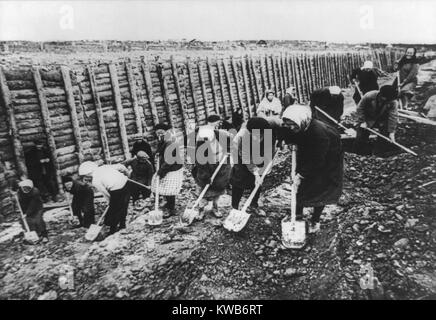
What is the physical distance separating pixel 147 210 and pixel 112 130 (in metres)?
1.82

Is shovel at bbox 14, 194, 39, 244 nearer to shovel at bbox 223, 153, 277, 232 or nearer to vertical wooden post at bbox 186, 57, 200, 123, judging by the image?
shovel at bbox 223, 153, 277, 232

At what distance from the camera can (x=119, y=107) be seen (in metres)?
6.32

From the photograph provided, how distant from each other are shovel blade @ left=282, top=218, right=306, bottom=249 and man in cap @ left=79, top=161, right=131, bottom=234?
2.36 m

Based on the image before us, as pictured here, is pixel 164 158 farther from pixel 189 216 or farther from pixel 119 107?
pixel 119 107

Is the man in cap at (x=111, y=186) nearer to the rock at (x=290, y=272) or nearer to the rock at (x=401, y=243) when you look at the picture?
the rock at (x=290, y=272)

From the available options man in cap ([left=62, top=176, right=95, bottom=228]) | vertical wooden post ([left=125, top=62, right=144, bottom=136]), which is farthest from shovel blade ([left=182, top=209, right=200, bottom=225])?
vertical wooden post ([left=125, top=62, right=144, bottom=136])

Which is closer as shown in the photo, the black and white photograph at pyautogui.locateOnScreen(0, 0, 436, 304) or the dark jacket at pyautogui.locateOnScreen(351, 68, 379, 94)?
the black and white photograph at pyautogui.locateOnScreen(0, 0, 436, 304)

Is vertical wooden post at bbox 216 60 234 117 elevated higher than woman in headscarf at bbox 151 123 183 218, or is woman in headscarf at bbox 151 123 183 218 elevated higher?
vertical wooden post at bbox 216 60 234 117

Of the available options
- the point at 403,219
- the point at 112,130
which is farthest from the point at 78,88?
the point at 403,219

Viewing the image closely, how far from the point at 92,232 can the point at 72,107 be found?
2.29m

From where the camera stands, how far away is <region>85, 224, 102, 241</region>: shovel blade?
4.72 metres

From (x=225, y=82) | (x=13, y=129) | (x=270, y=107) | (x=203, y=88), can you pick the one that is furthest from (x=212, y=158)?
(x=225, y=82)

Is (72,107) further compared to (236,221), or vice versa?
(72,107)

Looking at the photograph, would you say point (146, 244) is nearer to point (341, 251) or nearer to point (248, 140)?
point (248, 140)
